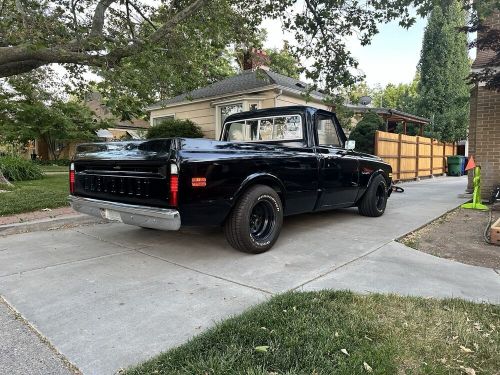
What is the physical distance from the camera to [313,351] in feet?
7.59

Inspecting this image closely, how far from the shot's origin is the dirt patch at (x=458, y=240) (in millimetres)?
4559

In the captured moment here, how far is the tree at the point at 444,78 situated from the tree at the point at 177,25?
14610 millimetres

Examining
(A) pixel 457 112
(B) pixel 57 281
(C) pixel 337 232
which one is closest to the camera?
(B) pixel 57 281

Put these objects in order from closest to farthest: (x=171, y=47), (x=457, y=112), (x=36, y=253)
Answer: (x=36, y=253), (x=171, y=47), (x=457, y=112)

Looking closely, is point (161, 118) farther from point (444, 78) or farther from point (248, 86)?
point (444, 78)

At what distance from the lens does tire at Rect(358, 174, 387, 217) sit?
6.79m

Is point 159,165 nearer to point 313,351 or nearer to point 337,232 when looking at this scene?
point 313,351

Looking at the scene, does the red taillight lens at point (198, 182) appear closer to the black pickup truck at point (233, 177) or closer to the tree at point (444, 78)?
the black pickup truck at point (233, 177)

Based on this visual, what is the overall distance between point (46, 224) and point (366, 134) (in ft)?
34.9

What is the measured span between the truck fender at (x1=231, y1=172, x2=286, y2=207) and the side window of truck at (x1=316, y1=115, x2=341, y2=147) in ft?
4.09

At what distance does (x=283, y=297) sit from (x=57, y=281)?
2.22m

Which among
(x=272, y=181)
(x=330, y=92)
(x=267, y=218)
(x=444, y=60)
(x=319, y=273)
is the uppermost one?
(x=444, y=60)

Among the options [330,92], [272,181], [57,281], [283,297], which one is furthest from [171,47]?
[283,297]

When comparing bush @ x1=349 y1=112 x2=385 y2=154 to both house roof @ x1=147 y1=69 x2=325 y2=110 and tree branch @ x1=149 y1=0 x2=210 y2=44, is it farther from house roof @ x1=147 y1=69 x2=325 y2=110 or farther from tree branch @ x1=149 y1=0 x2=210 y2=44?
tree branch @ x1=149 y1=0 x2=210 y2=44
